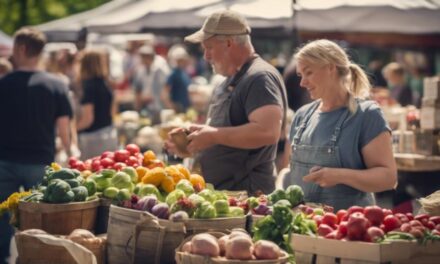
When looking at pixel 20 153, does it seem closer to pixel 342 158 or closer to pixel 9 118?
pixel 9 118

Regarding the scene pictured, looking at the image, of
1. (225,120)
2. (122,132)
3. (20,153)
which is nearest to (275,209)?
(225,120)

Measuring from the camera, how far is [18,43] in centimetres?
909

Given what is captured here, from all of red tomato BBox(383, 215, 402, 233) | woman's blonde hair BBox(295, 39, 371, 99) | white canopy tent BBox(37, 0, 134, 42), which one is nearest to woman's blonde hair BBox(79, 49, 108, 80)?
white canopy tent BBox(37, 0, 134, 42)

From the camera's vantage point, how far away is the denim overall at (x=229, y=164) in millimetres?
6777

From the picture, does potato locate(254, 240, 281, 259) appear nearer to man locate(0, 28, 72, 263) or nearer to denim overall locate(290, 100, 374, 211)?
denim overall locate(290, 100, 374, 211)

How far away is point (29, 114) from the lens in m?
9.02

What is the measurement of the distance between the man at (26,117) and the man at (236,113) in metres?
2.33

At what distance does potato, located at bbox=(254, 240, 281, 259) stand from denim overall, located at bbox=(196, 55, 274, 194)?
2.20 m

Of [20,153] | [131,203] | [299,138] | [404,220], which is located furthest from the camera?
[20,153]

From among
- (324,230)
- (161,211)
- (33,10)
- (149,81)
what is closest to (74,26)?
(149,81)

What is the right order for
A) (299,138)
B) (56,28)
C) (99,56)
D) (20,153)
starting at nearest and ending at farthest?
(299,138) < (20,153) < (99,56) < (56,28)

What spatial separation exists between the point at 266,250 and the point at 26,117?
15.9 feet

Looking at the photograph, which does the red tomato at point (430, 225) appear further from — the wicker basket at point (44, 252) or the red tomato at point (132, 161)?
the red tomato at point (132, 161)

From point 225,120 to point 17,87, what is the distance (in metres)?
2.92
